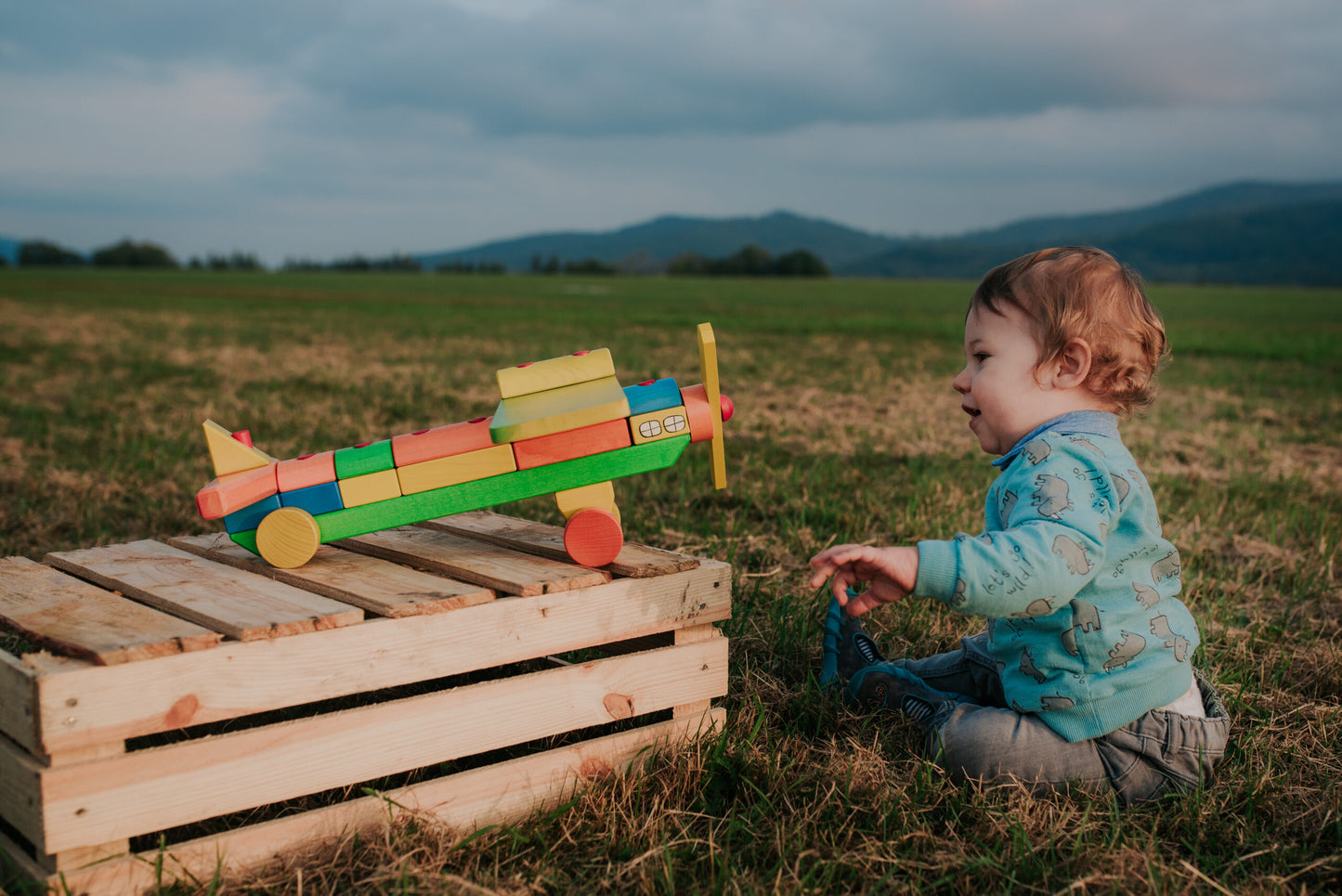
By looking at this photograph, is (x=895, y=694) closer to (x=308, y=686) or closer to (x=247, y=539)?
(x=308, y=686)

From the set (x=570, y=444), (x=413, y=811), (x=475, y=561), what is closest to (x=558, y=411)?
(x=570, y=444)

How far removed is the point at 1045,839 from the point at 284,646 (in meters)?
1.74

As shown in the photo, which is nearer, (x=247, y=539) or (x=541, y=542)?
(x=247, y=539)

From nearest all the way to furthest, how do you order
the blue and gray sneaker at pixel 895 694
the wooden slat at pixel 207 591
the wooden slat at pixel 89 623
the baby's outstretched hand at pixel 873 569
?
the wooden slat at pixel 89 623 < the wooden slat at pixel 207 591 < the baby's outstretched hand at pixel 873 569 < the blue and gray sneaker at pixel 895 694

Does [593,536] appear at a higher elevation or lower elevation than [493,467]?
lower

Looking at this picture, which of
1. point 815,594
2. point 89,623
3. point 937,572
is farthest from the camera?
point 815,594

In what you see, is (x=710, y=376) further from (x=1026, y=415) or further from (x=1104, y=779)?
(x=1104, y=779)

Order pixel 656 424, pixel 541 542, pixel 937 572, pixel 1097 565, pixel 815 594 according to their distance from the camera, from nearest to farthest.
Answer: pixel 937 572 → pixel 1097 565 → pixel 656 424 → pixel 541 542 → pixel 815 594

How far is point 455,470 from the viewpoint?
2486 millimetres

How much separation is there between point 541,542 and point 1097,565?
1469mm

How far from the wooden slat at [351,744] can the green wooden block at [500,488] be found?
0.47m

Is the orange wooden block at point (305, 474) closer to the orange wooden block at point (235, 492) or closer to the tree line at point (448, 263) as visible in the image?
the orange wooden block at point (235, 492)

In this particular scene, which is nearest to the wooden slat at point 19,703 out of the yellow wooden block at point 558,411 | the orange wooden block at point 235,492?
the orange wooden block at point 235,492

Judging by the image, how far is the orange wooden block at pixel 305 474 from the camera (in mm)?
2500
